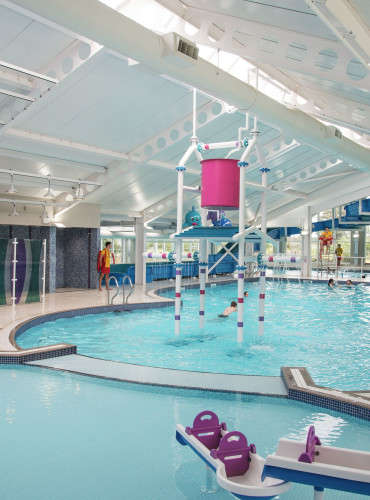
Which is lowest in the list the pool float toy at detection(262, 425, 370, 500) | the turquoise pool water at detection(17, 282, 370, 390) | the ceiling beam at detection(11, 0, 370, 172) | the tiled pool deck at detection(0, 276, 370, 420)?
the turquoise pool water at detection(17, 282, 370, 390)

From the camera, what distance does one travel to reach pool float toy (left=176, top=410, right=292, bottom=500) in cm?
231

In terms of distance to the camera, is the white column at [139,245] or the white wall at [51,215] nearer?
the white wall at [51,215]

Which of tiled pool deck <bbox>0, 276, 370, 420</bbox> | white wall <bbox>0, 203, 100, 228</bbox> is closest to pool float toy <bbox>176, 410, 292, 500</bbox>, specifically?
tiled pool deck <bbox>0, 276, 370, 420</bbox>

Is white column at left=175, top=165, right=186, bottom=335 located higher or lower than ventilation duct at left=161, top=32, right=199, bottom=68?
lower

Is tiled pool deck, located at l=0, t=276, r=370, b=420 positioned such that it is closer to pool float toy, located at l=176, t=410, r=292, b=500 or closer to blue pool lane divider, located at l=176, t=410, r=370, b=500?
pool float toy, located at l=176, t=410, r=292, b=500

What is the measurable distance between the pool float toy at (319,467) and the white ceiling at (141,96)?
3.63m

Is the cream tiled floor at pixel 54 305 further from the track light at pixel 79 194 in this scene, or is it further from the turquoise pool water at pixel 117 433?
the track light at pixel 79 194

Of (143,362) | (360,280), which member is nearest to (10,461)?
(143,362)

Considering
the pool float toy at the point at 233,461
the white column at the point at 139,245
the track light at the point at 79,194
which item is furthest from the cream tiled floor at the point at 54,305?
the pool float toy at the point at 233,461

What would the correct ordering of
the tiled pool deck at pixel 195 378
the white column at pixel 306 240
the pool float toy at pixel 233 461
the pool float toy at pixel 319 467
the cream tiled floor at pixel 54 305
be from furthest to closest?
1. the white column at pixel 306 240
2. the cream tiled floor at pixel 54 305
3. the tiled pool deck at pixel 195 378
4. the pool float toy at pixel 233 461
5. the pool float toy at pixel 319 467

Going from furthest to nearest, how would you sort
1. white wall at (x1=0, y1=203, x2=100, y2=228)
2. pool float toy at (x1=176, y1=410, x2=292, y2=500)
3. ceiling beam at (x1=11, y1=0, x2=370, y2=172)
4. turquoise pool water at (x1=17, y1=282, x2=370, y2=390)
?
1. white wall at (x1=0, y1=203, x2=100, y2=228)
2. turquoise pool water at (x1=17, y1=282, x2=370, y2=390)
3. ceiling beam at (x1=11, y1=0, x2=370, y2=172)
4. pool float toy at (x1=176, y1=410, x2=292, y2=500)

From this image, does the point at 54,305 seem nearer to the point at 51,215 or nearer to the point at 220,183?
the point at 51,215

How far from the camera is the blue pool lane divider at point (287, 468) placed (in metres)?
2.19

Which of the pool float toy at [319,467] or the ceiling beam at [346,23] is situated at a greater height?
the ceiling beam at [346,23]
